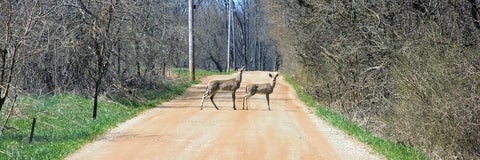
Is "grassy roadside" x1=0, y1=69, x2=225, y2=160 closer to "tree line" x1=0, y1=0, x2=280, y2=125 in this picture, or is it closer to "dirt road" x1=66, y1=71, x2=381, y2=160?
"dirt road" x1=66, y1=71, x2=381, y2=160

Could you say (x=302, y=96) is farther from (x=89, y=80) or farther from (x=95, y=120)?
(x=95, y=120)

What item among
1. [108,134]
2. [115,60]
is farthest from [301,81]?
[108,134]

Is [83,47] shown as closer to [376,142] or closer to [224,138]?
[224,138]

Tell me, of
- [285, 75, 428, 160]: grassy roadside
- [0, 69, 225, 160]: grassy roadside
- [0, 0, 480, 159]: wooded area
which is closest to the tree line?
[0, 0, 480, 159]: wooded area

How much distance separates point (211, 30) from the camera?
89688 millimetres

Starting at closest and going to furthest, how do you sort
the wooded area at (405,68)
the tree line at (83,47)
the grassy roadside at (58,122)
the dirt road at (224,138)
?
the wooded area at (405,68)
the grassy roadside at (58,122)
the dirt road at (224,138)
the tree line at (83,47)

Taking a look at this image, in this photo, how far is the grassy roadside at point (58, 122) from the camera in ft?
41.6

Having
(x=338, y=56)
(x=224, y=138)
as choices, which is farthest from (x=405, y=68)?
(x=338, y=56)

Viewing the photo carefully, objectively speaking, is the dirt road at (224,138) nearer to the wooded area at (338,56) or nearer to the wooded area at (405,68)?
the wooded area at (405,68)

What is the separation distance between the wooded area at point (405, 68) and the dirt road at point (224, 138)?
132 centimetres

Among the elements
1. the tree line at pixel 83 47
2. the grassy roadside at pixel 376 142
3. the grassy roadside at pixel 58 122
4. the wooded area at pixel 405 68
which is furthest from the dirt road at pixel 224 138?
the tree line at pixel 83 47

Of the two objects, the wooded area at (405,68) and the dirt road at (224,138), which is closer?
the wooded area at (405,68)

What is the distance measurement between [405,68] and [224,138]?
4.24 m

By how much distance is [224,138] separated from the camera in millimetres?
15203
